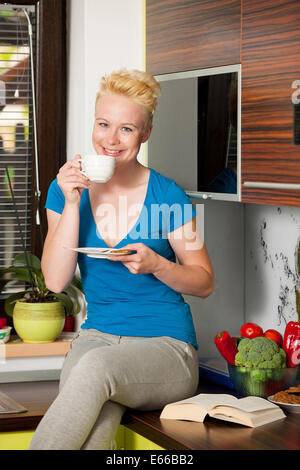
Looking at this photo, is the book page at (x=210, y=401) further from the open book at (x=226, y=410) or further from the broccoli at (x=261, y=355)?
the broccoli at (x=261, y=355)

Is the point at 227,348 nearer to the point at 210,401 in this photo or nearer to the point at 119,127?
the point at 210,401

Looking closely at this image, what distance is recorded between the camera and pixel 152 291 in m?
2.10

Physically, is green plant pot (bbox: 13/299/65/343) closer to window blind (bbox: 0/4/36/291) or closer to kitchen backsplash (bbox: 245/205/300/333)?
window blind (bbox: 0/4/36/291)

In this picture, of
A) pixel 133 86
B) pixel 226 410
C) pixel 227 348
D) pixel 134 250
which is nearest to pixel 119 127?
pixel 133 86

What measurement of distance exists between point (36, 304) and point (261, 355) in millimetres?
853

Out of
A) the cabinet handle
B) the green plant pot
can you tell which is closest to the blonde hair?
the cabinet handle

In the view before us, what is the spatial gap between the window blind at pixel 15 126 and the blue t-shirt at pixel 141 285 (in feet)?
2.24

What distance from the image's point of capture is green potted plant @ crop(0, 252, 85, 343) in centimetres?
252

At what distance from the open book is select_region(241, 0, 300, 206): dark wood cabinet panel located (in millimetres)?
520

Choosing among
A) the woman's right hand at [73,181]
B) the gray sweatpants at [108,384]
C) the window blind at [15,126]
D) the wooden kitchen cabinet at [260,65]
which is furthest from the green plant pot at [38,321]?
the wooden kitchen cabinet at [260,65]

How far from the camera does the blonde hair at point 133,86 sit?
210 cm

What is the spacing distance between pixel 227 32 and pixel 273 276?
0.80m

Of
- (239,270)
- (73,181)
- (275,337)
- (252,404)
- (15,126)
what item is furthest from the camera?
(15,126)

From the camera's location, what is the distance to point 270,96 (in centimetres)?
195
